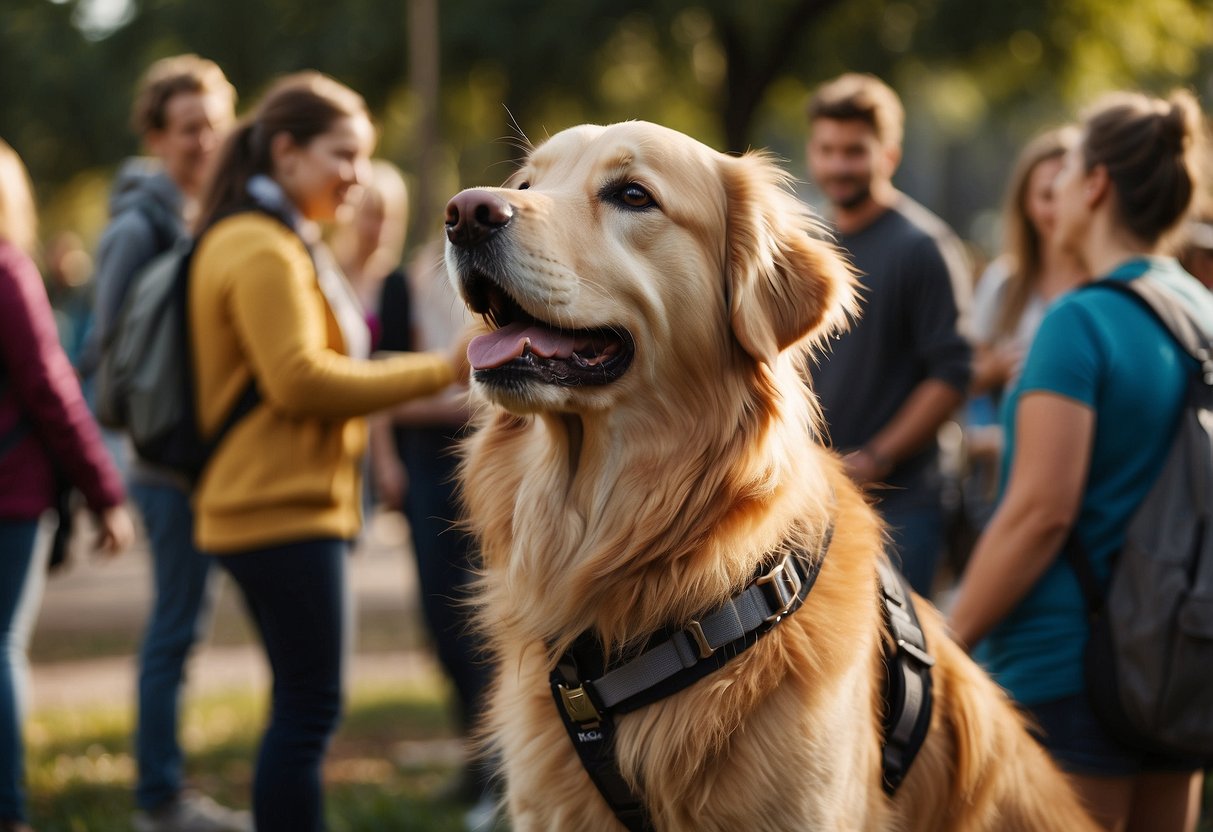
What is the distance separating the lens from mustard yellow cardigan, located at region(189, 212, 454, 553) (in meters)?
3.55

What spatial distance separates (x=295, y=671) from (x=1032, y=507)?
2.08m

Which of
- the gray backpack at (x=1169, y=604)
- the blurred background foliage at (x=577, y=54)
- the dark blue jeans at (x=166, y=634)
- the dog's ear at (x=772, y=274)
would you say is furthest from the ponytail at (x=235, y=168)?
the blurred background foliage at (x=577, y=54)

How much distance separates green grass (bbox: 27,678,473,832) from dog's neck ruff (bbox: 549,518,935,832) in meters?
2.37

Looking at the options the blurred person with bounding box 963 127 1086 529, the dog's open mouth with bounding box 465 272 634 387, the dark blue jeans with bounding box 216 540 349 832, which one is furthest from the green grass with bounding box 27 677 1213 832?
the dog's open mouth with bounding box 465 272 634 387

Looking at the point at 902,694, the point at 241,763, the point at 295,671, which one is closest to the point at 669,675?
the point at 902,694

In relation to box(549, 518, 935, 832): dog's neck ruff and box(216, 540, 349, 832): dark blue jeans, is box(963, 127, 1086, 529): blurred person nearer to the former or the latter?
box(549, 518, 935, 832): dog's neck ruff

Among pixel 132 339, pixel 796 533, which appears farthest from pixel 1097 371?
pixel 132 339

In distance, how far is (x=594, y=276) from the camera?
2707 mm

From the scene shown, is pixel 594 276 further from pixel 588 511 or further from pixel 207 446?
pixel 207 446

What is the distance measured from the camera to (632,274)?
274 cm

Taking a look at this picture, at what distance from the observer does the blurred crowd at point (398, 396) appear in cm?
301

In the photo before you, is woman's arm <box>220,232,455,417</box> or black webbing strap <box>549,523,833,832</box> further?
woman's arm <box>220,232,455,417</box>

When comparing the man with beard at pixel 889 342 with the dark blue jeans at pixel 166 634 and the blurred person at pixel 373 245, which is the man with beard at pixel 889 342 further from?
the dark blue jeans at pixel 166 634

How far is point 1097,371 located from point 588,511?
126 cm
